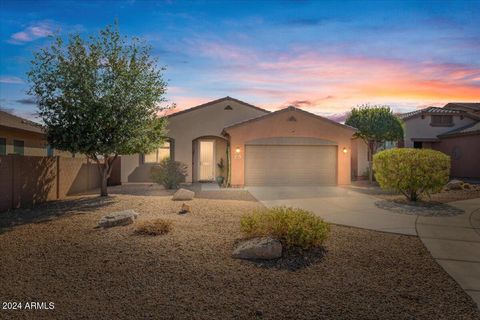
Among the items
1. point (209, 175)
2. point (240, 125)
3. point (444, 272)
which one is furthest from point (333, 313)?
point (209, 175)

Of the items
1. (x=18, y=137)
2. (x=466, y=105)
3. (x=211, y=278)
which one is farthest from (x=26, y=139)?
(x=466, y=105)

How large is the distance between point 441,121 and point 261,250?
2885 centimetres

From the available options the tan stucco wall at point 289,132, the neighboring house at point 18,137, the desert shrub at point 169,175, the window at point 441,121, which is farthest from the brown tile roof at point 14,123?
the window at point 441,121

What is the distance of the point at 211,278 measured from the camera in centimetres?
503

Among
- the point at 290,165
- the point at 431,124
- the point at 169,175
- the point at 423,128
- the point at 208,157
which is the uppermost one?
the point at 431,124

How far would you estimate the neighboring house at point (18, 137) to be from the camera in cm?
1819

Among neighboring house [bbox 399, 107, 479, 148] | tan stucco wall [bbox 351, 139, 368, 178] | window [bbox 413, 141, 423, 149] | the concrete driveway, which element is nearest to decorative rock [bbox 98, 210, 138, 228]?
the concrete driveway

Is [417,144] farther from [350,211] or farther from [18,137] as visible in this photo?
[18,137]

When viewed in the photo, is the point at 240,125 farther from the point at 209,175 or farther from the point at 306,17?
the point at 306,17

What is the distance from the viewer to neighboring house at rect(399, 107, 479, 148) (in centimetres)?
2866

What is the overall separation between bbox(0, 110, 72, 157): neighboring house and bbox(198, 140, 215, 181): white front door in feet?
29.0

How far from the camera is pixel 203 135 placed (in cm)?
2212

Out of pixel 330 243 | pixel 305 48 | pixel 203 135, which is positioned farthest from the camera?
pixel 203 135

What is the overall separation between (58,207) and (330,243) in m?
9.02
